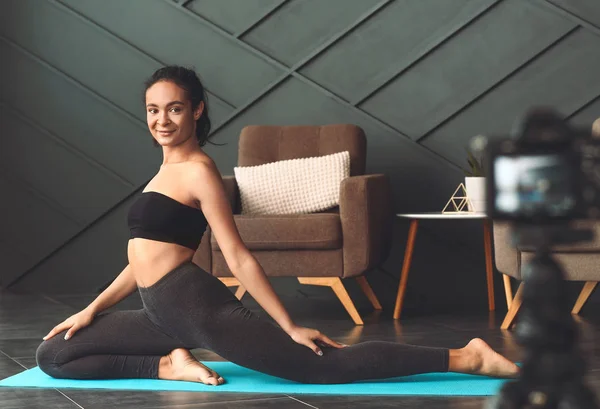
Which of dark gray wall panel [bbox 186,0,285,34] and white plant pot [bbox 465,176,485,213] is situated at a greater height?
dark gray wall panel [bbox 186,0,285,34]

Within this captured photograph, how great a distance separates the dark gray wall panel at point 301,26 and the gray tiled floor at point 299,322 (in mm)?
1293

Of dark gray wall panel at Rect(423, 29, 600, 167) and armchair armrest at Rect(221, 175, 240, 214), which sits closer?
armchair armrest at Rect(221, 175, 240, 214)

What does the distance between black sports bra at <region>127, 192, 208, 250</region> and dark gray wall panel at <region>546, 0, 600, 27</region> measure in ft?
9.39

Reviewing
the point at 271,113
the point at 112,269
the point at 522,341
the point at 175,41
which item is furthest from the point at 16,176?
the point at 522,341

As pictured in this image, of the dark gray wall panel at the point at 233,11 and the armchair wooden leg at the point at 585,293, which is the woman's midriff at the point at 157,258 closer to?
the armchair wooden leg at the point at 585,293

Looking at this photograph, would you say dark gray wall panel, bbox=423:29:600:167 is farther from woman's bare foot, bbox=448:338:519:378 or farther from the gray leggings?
the gray leggings

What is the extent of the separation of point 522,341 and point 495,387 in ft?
4.45

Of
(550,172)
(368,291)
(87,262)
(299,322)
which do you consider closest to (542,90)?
(368,291)

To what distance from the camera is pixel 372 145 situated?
4699 mm

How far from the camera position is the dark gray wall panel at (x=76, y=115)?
488 centimetres

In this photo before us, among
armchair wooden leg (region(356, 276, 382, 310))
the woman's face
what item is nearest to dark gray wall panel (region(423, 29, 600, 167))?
armchair wooden leg (region(356, 276, 382, 310))

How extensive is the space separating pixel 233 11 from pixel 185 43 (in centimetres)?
30

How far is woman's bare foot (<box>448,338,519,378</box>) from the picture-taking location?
224 centimetres

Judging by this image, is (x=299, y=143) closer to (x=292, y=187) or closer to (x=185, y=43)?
(x=292, y=187)
